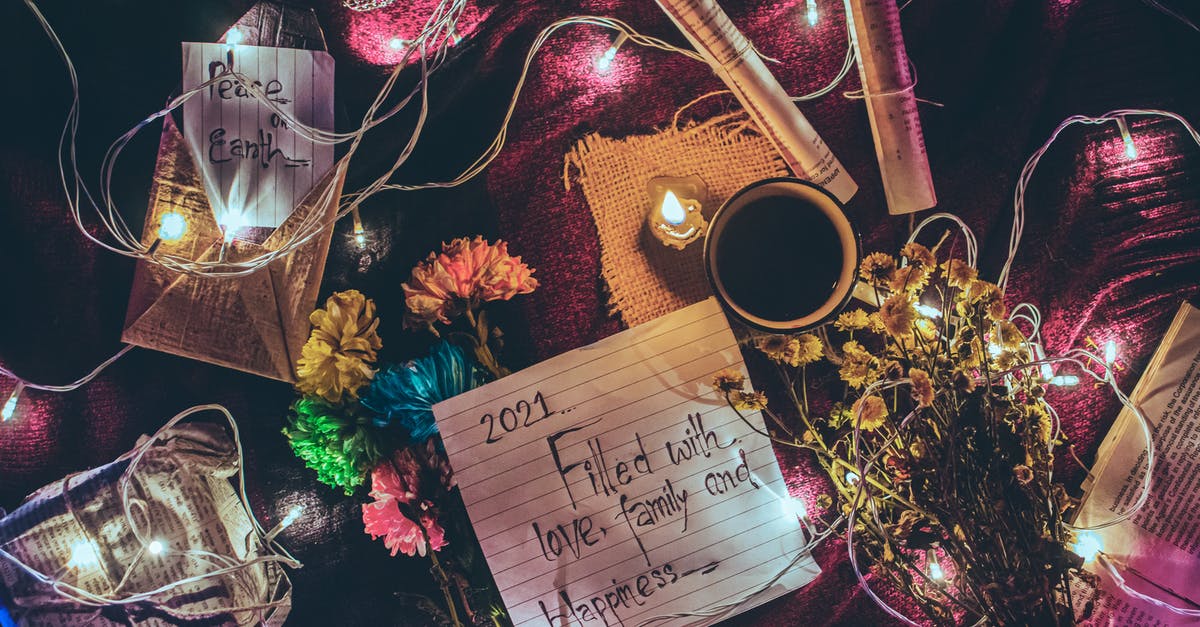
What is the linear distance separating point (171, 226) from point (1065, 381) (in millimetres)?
1133

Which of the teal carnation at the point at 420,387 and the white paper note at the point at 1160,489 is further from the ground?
the teal carnation at the point at 420,387

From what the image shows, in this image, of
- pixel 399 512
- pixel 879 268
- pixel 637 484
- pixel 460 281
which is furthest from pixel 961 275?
pixel 399 512

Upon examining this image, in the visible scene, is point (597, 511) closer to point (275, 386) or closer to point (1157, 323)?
point (275, 386)

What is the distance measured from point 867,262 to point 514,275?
15.8 inches

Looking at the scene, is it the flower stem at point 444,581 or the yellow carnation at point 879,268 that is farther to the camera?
the flower stem at point 444,581

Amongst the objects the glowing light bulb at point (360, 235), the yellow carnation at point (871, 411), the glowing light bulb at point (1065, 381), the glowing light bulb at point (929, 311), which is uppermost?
the glowing light bulb at point (360, 235)

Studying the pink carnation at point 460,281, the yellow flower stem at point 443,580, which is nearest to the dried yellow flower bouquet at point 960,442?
the pink carnation at point 460,281

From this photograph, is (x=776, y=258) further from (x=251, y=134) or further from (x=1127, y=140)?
(x=251, y=134)

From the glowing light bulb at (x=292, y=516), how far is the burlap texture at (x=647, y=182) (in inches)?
18.6

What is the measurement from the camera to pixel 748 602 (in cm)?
82

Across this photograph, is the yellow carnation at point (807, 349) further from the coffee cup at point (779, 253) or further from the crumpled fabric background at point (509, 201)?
the crumpled fabric background at point (509, 201)

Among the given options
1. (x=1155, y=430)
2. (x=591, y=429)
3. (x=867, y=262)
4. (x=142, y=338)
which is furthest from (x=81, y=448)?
(x=1155, y=430)

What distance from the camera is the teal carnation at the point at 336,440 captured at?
77 cm

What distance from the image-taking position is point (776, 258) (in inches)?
30.1
